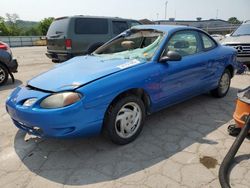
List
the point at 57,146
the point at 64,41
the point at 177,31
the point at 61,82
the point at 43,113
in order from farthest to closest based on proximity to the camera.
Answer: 1. the point at 64,41
2. the point at 177,31
3. the point at 57,146
4. the point at 61,82
5. the point at 43,113

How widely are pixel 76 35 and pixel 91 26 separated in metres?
0.81

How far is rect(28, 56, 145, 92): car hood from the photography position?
2998 mm

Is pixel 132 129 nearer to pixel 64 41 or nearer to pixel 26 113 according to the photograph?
pixel 26 113

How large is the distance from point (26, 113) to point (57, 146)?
2.37 feet

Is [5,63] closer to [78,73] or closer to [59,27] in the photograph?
[59,27]

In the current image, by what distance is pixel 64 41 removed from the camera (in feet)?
27.3

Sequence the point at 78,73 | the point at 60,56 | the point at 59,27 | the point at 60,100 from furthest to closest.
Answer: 1. the point at 59,27
2. the point at 60,56
3. the point at 78,73
4. the point at 60,100

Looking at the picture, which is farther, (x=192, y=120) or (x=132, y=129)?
(x=192, y=120)

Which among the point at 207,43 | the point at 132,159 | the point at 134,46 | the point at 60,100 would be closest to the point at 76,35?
the point at 134,46

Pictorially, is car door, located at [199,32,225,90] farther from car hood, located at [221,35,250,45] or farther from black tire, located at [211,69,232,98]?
car hood, located at [221,35,250,45]

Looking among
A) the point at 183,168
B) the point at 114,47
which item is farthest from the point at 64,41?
the point at 183,168

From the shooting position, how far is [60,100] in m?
2.82

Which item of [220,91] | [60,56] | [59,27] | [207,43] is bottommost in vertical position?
[220,91]

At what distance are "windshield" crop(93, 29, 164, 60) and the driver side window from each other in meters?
0.21
